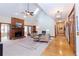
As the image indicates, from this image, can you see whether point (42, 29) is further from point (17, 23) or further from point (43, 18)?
point (17, 23)

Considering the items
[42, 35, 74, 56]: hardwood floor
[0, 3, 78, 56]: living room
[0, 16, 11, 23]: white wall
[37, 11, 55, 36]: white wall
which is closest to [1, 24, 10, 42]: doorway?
[0, 3, 78, 56]: living room

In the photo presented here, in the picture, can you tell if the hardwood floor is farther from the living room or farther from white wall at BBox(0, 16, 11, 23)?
white wall at BBox(0, 16, 11, 23)

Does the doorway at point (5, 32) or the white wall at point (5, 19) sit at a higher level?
the white wall at point (5, 19)

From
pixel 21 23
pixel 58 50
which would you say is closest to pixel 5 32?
pixel 21 23

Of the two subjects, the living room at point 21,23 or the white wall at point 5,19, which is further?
the white wall at point 5,19

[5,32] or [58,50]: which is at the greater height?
[5,32]

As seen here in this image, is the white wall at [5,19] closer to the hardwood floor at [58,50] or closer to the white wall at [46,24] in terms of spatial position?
the hardwood floor at [58,50]

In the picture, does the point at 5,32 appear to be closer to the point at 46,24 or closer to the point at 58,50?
the point at 58,50

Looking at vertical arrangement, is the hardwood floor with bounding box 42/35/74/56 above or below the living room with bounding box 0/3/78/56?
below

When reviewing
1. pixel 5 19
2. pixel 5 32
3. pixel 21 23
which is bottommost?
pixel 5 32

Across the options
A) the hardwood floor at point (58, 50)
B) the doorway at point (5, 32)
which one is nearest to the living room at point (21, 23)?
the doorway at point (5, 32)

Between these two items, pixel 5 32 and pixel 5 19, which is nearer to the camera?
pixel 5 19

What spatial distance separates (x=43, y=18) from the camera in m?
16.4

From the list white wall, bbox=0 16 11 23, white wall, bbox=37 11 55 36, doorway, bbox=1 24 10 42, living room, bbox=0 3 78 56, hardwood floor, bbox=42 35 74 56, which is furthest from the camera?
white wall, bbox=37 11 55 36
